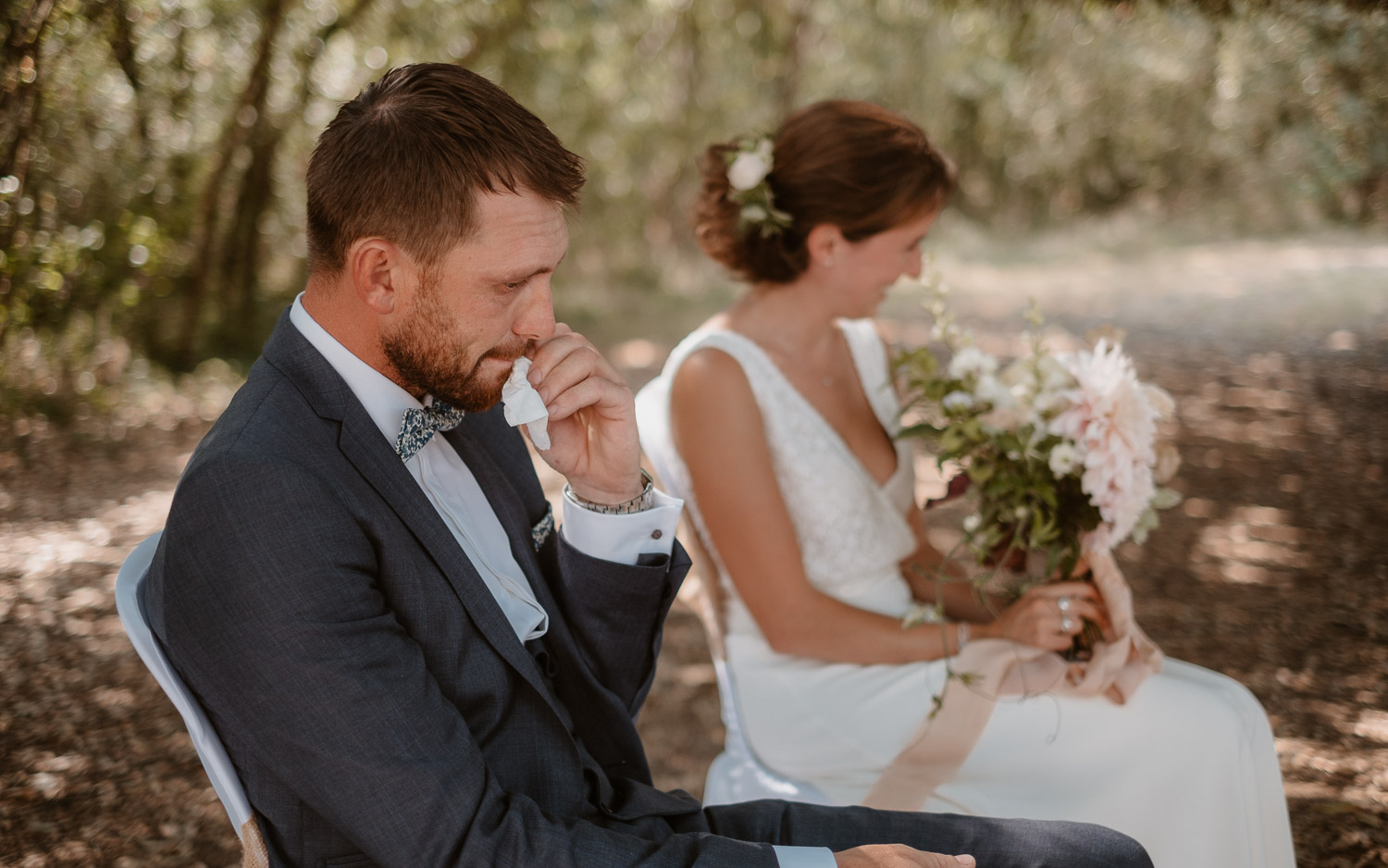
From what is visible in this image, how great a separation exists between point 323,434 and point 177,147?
245 inches

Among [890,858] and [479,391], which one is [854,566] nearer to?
[890,858]

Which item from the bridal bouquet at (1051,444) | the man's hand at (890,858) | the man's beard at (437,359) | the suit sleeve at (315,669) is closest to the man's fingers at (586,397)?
the man's beard at (437,359)

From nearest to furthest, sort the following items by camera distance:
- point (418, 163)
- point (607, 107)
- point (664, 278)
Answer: point (418, 163)
point (607, 107)
point (664, 278)

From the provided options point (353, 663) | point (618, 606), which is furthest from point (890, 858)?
point (353, 663)

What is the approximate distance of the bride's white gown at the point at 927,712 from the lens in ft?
7.43

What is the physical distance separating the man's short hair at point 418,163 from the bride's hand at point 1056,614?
1.58m

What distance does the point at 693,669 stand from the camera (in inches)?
177

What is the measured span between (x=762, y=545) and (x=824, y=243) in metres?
0.92

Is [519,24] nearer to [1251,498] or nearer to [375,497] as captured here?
[1251,498]

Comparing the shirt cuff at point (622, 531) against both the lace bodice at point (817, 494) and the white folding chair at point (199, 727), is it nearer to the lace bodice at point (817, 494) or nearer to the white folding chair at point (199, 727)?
the white folding chair at point (199, 727)

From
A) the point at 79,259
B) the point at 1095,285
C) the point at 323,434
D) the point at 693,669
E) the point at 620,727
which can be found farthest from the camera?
the point at 1095,285

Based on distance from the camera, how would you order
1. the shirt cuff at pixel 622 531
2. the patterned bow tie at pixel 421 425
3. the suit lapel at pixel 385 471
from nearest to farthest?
the suit lapel at pixel 385 471 → the patterned bow tie at pixel 421 425 → the shirt cuff at pixel 622 531

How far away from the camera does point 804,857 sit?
1575 mm

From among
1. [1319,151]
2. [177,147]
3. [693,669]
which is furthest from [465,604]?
[1319,151]
